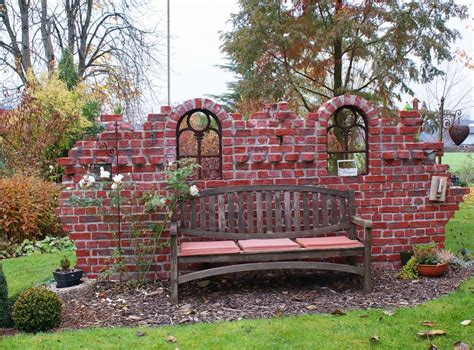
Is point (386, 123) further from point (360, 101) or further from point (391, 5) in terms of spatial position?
Answer: point (391, 5)

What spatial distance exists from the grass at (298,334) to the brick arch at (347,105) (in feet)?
7.36

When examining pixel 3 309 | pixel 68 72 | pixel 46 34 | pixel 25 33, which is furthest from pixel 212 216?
pixel 25 33

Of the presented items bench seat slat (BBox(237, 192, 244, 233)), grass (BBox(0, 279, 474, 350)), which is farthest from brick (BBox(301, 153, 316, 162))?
grass (BBox(0, 279, 474, 350))

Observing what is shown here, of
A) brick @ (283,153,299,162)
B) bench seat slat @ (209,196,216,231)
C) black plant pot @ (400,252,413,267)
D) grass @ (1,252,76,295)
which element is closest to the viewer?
bench seat slat @ (209,196,216,231)

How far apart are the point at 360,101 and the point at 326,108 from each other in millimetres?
396

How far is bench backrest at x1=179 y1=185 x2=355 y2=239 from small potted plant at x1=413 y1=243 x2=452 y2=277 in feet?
2.42

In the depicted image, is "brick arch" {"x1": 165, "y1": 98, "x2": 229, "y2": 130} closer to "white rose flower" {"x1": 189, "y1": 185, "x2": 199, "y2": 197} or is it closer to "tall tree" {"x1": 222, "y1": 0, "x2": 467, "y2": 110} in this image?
"white rose flower" {"x1": 189, "y1": 185, "x2": 199, "y2": 197}

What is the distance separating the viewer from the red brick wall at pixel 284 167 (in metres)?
5.54

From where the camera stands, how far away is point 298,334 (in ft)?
12.7

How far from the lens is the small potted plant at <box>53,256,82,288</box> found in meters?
5.20

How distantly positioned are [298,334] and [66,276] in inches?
101

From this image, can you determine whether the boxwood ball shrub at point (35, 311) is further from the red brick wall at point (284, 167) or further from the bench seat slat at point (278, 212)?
the bench seat slat at point (278, 212)

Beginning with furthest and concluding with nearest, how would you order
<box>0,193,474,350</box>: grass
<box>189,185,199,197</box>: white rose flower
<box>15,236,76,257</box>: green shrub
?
<box>15,236,76,257</box>: green shrub, <box>189,185,199,197</box>: white rose flower, <box>0,193,474,350</box>: grass

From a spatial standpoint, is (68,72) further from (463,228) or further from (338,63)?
(463,228)
